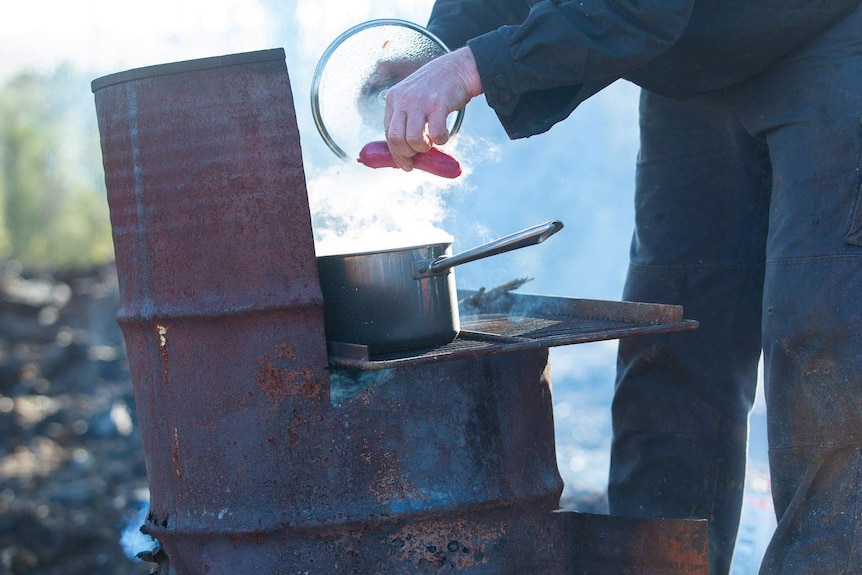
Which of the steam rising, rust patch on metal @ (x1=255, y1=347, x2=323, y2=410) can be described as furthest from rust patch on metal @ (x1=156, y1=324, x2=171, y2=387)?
the steam rising

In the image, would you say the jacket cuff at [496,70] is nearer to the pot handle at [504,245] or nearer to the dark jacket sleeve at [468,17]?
the pot handle at [504,245]

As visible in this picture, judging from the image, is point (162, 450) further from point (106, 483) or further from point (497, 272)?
point (106, 483)

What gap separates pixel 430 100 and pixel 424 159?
0.16 m

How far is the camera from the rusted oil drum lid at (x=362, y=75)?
2.36 meters

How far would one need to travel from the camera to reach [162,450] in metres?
2.08

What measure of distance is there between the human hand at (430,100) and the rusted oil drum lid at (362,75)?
427mm

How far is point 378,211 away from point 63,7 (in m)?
2.44

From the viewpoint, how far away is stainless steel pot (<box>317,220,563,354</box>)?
198cm

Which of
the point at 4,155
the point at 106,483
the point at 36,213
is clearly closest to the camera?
the point at 106,483

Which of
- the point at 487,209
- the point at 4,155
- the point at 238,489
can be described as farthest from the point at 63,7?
the point at 4,155

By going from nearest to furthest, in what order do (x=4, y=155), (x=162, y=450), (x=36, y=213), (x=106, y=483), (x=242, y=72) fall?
1. (x=242, y=72)
2. (x=162, y=450)
3. (x=106, y=483)
4. (x=4, y=155)
5. (x=36, y=213)

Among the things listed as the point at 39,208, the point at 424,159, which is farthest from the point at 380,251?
the point at 39,208

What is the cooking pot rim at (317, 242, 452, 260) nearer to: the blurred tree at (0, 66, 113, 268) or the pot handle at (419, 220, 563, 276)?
Result: the pot handle at (419, 220, 563, 276)

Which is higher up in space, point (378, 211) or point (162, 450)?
point (378, 211)
